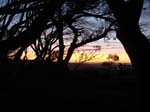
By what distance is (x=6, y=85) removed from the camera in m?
11.1

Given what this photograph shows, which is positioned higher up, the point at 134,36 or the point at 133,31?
the point at 133,31

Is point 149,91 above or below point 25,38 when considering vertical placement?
below

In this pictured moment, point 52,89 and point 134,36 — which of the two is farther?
point 52,89

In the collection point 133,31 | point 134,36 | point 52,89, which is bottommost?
A: point 52,89

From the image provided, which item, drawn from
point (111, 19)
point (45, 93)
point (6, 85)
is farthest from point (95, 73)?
point (6, 85)

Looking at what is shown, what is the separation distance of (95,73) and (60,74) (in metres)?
8.03

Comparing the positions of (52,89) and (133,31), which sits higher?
(133,31)

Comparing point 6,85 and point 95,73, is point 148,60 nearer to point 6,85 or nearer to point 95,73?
point 6,85

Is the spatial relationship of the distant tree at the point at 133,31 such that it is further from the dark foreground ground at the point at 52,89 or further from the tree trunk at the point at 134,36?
the dark foreground ground at the point at 52,89

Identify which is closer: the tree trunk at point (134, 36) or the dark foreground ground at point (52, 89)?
the tree trunk at point (134, 36)

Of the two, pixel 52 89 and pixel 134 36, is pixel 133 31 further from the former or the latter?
pixel 52 89

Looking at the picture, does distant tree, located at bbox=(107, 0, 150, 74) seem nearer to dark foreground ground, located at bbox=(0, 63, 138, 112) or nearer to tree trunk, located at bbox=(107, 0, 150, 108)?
tree trunk, located at bbox=(107, 0, 150, 108)

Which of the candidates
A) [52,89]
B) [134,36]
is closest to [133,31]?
[134,36]

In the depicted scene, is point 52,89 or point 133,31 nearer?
point 133,31
